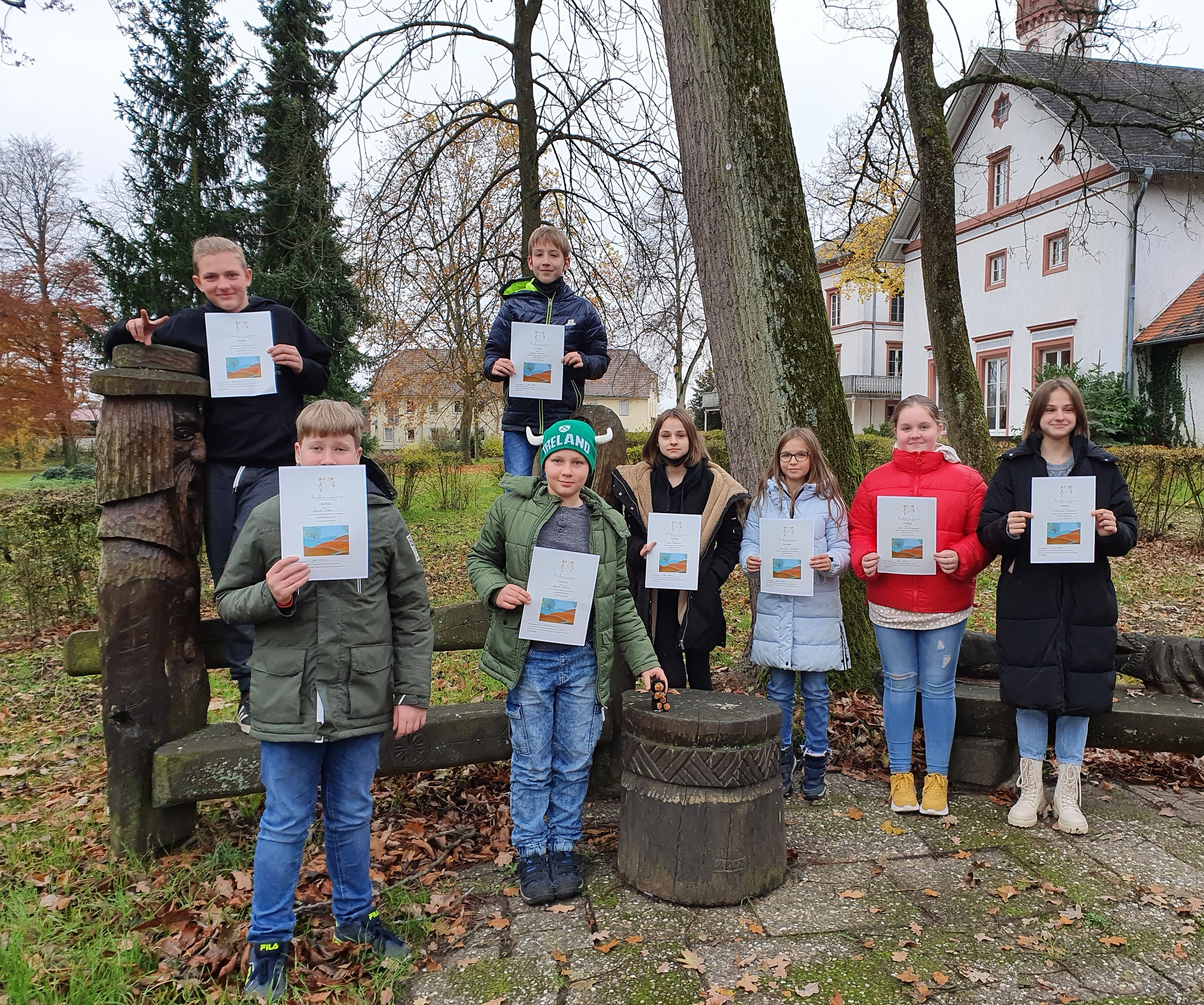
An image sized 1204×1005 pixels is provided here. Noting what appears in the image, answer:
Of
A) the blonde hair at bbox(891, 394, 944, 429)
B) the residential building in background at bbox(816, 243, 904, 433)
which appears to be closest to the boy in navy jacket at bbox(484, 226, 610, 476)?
the blonde hair at bbox(891, 394, 944, 429)

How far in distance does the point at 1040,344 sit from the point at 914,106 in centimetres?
1646

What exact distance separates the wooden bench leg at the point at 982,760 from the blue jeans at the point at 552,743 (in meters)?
2.04

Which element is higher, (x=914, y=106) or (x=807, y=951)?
(x=914, y=106)

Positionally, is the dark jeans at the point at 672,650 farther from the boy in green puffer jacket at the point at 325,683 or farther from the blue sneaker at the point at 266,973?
the blue sneaker at the point at 266,973

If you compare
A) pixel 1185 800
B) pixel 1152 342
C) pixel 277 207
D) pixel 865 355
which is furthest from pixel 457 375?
pixel 865 355

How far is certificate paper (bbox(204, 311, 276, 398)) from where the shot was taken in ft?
11.3

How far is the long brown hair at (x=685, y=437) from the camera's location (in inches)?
159

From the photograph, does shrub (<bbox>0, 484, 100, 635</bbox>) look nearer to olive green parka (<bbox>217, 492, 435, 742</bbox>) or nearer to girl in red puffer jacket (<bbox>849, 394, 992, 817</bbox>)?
olive green parka (<bbox>217, 492, 435, 742</bbox>)

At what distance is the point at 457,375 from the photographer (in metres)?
23.5

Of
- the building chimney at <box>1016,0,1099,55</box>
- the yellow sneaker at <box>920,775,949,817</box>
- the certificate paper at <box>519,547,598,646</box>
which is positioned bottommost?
the yellow sneaker at <box>920,775,949,817</box>

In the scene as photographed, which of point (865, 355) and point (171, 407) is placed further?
point (865, 355)

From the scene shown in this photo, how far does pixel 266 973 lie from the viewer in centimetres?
262

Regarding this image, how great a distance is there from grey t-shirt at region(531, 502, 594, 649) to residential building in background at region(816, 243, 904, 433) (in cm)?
3939

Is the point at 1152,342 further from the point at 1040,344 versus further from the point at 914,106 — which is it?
the point at 914,106
